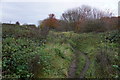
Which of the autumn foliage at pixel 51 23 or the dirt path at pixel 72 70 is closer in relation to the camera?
Result: the dirt path at pixel 72 70

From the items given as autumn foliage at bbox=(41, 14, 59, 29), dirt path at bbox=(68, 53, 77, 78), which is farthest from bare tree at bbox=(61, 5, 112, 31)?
dirt path at bbox=(68, 53, 77, 78)

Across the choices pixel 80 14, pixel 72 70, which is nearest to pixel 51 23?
pixel 80 14

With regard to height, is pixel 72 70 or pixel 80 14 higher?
pixel 80 14

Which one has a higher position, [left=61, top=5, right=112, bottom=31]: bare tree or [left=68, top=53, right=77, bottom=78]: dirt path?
[left=61, top=5, right=112, bottom=31]: bare tree

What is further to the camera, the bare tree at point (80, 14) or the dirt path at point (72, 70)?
the bare tree at point (80, 14)

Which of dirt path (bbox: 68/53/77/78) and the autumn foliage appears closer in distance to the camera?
dirt path (bbox: 68/53/77/78)

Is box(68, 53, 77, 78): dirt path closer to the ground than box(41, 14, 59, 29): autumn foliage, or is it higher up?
closer to the ground

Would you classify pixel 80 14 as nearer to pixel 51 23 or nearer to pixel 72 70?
pixel 51 23

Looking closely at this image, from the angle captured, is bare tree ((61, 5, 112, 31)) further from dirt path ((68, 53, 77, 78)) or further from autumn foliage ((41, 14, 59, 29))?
dirt path ((68, 53, 77, 78))

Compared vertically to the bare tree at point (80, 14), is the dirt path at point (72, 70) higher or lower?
lower

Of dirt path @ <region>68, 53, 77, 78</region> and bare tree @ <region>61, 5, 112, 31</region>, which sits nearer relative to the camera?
→ dirt path @ <region>68, 53, 77, 78</region>

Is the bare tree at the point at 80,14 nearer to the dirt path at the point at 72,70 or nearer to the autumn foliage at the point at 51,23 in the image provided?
the autumn foliage at the point at 51,23

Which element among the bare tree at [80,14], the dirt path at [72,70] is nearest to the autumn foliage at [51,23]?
the bare tree at [80,14]

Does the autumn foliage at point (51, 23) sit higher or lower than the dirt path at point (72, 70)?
higher
